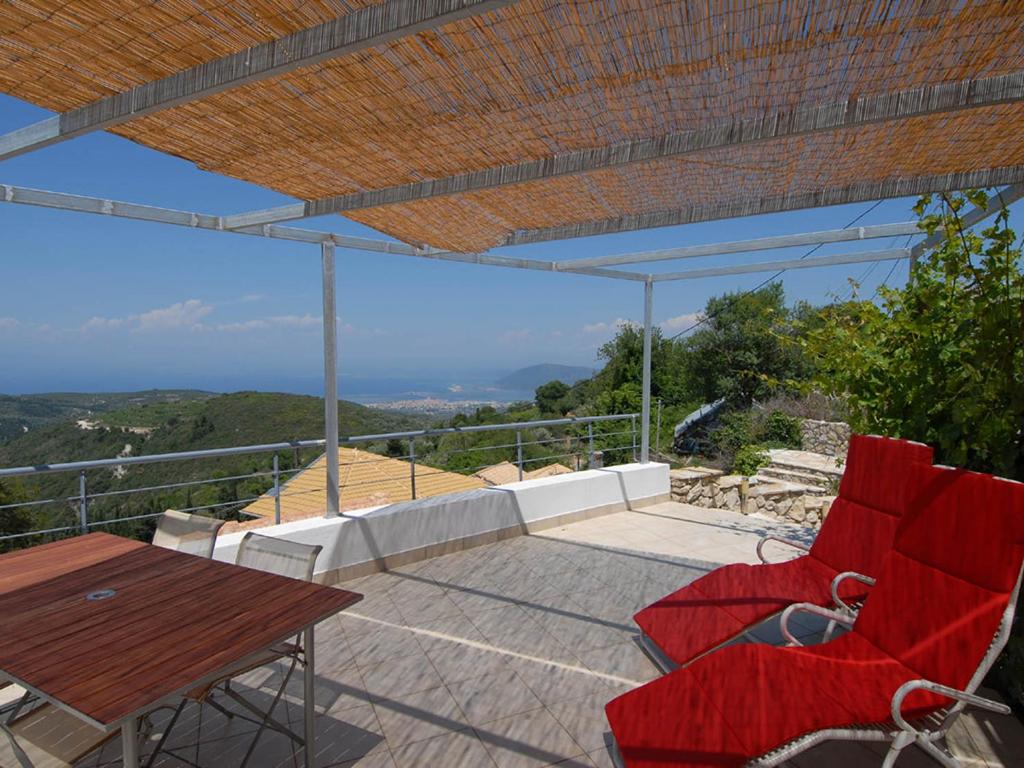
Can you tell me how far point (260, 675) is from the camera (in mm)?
2826

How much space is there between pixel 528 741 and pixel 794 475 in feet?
23.9

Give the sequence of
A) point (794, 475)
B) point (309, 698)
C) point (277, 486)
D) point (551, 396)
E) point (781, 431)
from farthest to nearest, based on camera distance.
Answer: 1. point (551, 396)
2. point (781, 431)
3. point (794, 475)
4. point (277, 486)
5. point (309, 698)

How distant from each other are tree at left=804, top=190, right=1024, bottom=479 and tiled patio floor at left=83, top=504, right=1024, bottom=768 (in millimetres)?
1192

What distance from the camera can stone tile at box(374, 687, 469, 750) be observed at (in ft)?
7.82

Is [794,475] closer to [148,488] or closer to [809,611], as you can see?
[809,611]

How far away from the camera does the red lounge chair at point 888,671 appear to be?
5.98 feet

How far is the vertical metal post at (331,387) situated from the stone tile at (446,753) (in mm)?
2064

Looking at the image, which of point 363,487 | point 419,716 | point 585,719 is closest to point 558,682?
point 585,719

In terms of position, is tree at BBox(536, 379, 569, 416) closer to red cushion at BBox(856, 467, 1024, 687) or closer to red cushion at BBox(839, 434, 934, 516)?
red cushion at BBox(839, 434, 934, 516)

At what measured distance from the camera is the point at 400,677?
9.26 feet

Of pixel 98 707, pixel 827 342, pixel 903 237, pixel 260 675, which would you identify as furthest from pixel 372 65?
pixel 903 237

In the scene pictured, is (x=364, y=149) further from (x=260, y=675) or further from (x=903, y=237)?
(x=903, y=237)

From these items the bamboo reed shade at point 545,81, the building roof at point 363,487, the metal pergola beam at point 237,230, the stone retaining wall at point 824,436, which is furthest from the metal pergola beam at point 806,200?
the stone retaining wall at point 824,436

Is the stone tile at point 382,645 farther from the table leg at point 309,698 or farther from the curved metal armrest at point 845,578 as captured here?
the curved metal armrest at point 845,578
